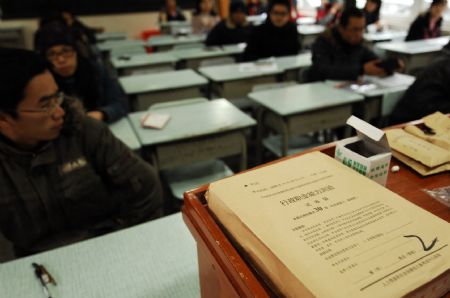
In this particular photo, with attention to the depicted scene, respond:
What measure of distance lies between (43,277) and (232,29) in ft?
12.9

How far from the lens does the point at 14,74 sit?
1000mm

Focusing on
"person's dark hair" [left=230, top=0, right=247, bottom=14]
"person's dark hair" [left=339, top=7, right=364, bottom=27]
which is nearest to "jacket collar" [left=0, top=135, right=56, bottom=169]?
"person's dark hair" [left=339, top=7, right=364, bottom=27]

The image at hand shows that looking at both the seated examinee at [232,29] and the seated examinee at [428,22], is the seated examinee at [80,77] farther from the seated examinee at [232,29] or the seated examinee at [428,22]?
the seated examinee at [428,22]

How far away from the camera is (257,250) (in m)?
0.41

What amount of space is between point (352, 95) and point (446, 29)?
4417 mm

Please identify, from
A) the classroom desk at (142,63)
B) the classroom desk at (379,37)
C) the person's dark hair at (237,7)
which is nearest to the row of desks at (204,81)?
the classroom desk at (142,63)

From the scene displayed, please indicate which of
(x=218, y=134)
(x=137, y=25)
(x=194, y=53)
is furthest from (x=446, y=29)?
(x=137, y=25)

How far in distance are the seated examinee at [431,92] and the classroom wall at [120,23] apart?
660cm

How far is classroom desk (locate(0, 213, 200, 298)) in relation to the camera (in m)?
0.79

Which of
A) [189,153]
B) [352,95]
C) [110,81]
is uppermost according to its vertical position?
[110,81]

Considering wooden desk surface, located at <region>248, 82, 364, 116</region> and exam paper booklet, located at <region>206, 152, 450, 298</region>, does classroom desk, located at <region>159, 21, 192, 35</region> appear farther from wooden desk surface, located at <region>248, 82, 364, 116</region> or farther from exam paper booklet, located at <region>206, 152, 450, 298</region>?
exam paper booklet, located at <region>206, 152, 450, 298</region>

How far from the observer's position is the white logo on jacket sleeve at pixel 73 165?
3.85 feet

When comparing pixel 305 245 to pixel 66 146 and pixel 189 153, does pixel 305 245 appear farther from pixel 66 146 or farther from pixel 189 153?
pixel 189 153

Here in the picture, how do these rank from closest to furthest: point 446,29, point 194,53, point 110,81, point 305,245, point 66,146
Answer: point 305,245, point 66,146, point 110,81, point 194,53, point 446,29
